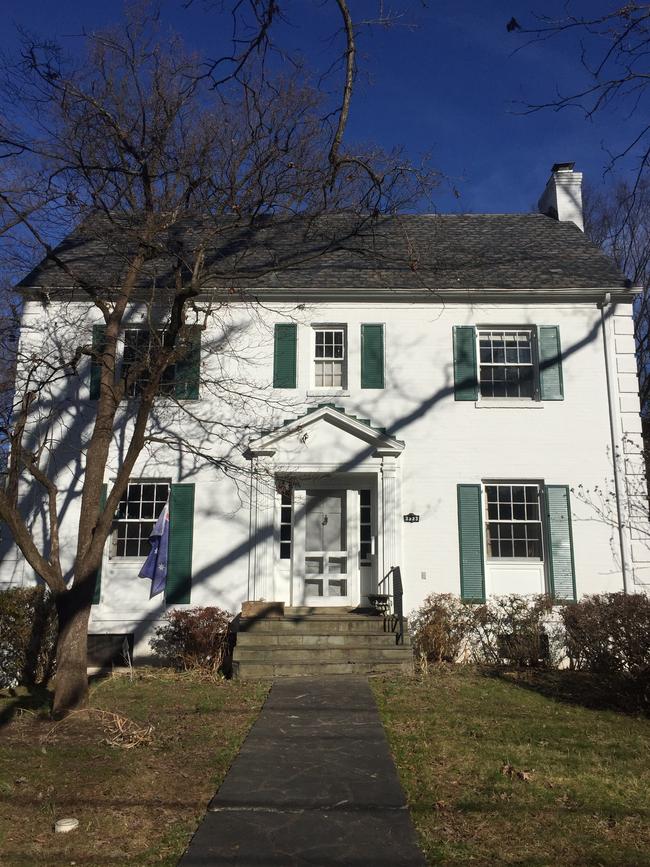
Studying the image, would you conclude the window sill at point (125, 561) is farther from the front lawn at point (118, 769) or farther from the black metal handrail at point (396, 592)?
the black metal handrail at point (396, 592)

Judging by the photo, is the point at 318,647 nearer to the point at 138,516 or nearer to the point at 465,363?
the point at 138,516

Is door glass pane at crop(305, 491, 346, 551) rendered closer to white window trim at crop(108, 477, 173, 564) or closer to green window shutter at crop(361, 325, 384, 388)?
green window shutter at crop(361, 325, 384, 388)

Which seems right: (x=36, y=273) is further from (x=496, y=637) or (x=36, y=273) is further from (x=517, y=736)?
(x=517, y=736)

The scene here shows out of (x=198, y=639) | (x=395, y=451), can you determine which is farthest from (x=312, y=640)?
(x=395, y=451)

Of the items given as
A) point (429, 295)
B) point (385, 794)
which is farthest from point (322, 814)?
point (429, 295)

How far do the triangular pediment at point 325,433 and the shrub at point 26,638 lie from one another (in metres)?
4.23

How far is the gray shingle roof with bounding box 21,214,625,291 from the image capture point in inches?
522

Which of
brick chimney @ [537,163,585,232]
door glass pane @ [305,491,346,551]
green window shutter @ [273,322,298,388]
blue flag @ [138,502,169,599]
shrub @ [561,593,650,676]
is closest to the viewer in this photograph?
shrub @ [561,593,650,676]

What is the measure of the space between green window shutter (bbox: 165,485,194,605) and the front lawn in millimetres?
2434

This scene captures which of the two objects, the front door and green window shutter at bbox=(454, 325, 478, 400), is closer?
the front door

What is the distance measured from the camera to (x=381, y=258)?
1313cm

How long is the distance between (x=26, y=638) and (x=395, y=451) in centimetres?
665

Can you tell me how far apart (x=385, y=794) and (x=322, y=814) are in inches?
25.5

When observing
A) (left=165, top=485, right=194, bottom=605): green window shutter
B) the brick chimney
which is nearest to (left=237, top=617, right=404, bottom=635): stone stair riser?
(left=165, top=485, right=194, bottom=605): green window shutter
